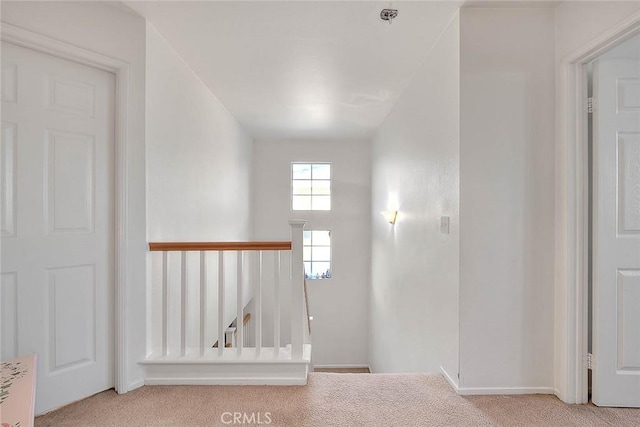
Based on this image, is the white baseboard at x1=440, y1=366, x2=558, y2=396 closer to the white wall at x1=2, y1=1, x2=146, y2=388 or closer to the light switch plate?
the light switch plate

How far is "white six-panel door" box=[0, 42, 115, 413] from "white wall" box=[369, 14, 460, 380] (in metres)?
2.12

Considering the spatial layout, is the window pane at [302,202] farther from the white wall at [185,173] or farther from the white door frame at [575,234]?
the white door frame at [575,234]

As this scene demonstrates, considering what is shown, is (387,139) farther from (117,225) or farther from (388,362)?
(117,225)

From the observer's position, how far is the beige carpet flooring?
183cm

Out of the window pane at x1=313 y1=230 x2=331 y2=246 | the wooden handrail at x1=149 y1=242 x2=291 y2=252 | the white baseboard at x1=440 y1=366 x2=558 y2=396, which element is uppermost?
the wooden handrail at x1=149 y1=242 x2=291 y2=252

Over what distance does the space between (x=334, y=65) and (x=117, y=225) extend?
2.00 meters

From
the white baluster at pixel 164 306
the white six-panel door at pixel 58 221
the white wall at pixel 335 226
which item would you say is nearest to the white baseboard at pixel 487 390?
the white baluster at pixel 164 306

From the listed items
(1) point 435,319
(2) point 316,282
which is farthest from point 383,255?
(1) point 435,319

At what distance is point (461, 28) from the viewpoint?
2104mm

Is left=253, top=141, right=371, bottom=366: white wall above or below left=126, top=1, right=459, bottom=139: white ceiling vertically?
below

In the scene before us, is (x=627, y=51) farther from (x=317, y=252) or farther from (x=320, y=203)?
(x=317, y=252)

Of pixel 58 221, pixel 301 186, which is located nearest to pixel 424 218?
pixel 58 221

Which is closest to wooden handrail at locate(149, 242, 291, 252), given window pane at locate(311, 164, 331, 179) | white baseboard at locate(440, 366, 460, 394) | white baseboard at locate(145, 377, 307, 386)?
white baseboard at locate(145, 377, 307, 386)

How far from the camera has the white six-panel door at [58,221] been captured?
71.7 inches
